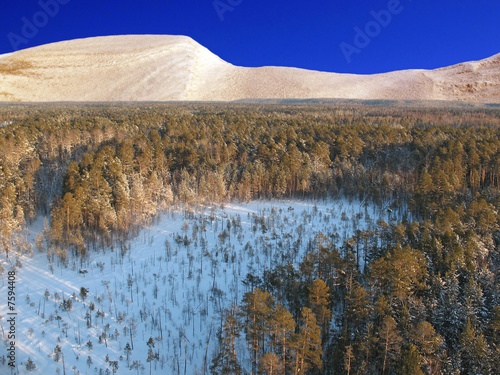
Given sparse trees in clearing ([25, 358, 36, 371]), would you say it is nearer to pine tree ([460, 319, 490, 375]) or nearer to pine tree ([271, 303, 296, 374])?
pine tree ([271, 303, 296, 374])

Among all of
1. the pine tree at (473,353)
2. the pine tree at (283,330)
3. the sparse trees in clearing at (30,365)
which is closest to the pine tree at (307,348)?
the pine tree at (283,330)

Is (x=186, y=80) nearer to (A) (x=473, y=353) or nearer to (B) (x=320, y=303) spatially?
(B) (x=320, y=303)

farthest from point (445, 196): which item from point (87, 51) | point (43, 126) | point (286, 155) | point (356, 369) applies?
point (87, 51)

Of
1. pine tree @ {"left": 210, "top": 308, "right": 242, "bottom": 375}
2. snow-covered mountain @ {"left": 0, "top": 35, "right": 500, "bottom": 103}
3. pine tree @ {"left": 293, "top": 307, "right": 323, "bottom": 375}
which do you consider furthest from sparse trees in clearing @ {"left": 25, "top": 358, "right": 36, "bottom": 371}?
snow-covered mountain @ {"left": 0, "top": 35, "right": 500, "bottom": 103}

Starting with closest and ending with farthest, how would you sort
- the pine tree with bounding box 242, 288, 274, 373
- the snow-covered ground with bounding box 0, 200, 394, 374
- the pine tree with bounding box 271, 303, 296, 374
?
the pine tree with bounding box 271, 303, 296, 374, the pine tree with bounding box 242, 288, 274, 373, the snow-covered ground with bounding box 0, 200, 394, 374

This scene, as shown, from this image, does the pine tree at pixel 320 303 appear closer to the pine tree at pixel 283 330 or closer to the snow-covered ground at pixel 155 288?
the pine tree at pixel 283 330

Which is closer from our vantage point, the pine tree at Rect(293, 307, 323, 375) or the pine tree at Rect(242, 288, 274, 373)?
the pine tree at Rect(293, 307, 323, 375)

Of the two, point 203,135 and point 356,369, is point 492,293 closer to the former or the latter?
point 356,369
